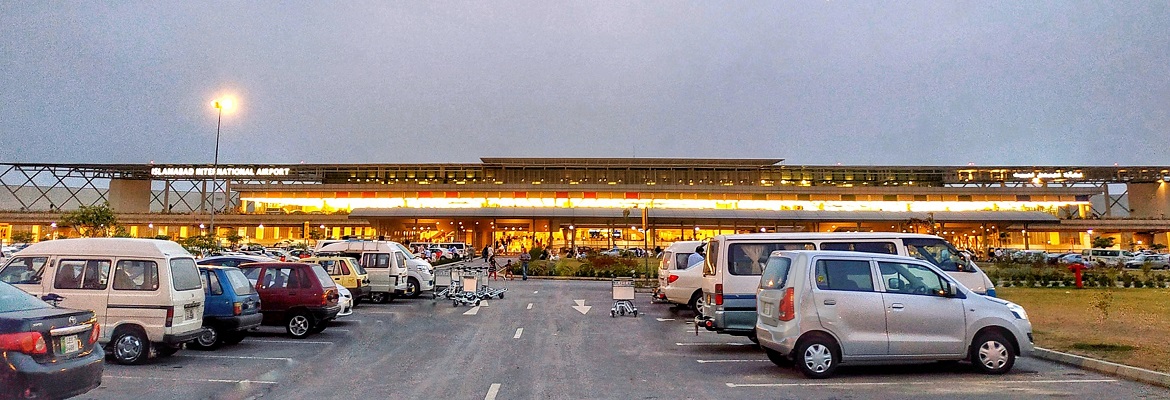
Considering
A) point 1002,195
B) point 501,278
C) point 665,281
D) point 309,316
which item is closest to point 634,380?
point 309,316

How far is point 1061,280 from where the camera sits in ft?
83.0

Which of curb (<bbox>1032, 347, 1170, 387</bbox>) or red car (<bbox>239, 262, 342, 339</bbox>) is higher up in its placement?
red car (<bbox>239, 262, 342, 339</bbox>)

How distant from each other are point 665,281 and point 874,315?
9.22 m

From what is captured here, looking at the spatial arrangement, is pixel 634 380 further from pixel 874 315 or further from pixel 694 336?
pixel 694 336

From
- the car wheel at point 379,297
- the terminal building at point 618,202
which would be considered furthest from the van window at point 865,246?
the terminal building at point 618,202

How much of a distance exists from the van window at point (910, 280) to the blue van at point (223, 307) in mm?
10433

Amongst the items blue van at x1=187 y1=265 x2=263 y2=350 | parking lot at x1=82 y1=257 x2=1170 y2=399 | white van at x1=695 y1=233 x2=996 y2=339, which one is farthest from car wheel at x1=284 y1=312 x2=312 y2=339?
white van at x1=695 y1=233 x2=996 y2=339

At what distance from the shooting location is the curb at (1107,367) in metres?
8.07

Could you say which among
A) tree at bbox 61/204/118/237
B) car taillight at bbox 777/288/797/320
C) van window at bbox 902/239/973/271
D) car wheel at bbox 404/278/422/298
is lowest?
car wheel at bbox 404/278/422/298

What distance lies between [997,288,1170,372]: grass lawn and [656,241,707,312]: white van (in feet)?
23.4

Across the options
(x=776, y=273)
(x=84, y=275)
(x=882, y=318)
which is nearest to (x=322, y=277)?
(x=84, y=275)

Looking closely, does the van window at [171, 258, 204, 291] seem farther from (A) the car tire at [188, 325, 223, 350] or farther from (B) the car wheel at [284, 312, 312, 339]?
(B) the car wheel at [284, 312, 312, 339]

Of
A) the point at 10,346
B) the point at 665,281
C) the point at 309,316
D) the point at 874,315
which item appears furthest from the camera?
the point at 665,281

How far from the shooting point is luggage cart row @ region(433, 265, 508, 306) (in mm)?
19734
